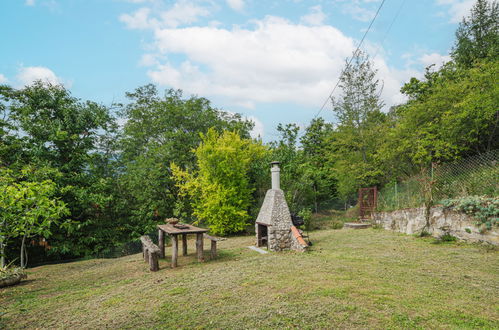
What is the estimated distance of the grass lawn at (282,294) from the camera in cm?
307

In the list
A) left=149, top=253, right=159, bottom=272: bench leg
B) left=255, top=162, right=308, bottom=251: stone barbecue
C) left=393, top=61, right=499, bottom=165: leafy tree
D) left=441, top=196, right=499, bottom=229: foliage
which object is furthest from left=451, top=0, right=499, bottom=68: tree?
left=149, top=253, right=159, bottom=272: bench leg

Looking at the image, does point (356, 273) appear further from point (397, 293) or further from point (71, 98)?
point (71, 98)

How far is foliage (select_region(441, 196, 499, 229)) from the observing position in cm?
621

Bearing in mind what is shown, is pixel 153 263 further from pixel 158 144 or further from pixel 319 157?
pixel 319 157

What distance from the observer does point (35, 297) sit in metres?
4.74

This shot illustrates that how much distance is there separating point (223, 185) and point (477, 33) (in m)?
16.7

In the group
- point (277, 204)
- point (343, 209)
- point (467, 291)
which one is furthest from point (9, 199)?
point (343, 209)

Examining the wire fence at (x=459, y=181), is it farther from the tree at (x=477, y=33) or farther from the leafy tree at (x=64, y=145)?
the leafy tree at (x=64, y=145)

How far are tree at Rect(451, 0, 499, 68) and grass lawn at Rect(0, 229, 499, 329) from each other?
43.3 feet

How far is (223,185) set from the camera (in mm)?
12023

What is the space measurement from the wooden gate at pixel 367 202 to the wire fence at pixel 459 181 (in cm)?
242

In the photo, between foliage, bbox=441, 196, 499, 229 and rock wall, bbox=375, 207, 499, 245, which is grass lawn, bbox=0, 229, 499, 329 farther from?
foliage, bbox=441, 196, 499, 229

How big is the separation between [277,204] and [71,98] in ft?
35.2

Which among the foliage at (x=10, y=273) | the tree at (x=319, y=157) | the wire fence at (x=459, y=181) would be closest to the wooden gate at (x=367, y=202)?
the wire fence at (x=459, y=181)
